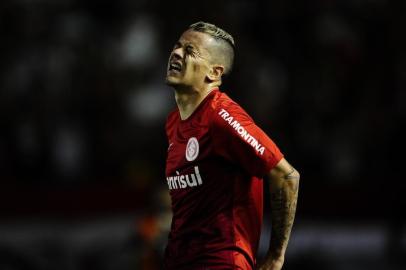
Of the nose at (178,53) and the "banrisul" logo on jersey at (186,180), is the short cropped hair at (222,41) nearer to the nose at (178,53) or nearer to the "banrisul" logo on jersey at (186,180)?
the nose at (178,53)

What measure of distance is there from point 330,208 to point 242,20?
307cm

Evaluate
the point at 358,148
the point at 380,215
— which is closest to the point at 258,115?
the point at 358,148

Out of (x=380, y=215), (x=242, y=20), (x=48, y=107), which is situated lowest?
(x=380, y=215)

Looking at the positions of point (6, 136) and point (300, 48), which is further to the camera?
point (300, 48)

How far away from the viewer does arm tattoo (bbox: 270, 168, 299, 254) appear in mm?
4457

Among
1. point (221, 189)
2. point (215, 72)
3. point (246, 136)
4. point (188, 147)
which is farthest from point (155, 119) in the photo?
point (246, 136)

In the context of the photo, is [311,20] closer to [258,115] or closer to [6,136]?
[258,115]

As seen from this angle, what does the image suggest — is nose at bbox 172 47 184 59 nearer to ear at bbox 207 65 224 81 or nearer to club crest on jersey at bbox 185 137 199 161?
ear at bbox 207 65 224 81

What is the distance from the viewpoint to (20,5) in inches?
429

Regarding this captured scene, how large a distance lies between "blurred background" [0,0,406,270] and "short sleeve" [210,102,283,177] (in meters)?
3.82

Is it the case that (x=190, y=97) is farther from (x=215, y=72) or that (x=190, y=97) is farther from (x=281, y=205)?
(x=281, y=205)

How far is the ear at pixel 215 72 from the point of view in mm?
4863

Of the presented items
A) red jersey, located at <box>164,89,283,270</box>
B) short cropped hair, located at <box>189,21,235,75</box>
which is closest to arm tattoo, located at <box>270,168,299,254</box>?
red jersey, located at <box>164,89,283,270</box>

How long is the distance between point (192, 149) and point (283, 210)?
58cm
